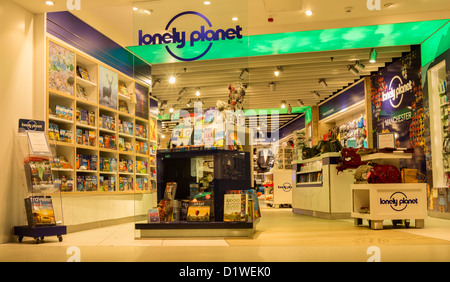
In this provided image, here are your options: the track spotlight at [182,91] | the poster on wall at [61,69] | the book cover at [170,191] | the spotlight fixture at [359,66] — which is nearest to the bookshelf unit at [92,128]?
the poster on wall at [61,69]

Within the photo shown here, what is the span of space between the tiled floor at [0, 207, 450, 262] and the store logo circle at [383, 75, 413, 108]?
427 cm

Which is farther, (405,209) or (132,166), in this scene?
(132,166)

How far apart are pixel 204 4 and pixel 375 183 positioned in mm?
3188

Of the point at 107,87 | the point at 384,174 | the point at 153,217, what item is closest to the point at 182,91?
the point at 153,217

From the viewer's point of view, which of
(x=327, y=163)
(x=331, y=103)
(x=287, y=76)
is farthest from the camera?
(x=331, y=103)

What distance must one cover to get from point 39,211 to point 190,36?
2707 millimetres

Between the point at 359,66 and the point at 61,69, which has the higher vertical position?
the point at 359,66

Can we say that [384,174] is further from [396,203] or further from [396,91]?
[396,91]

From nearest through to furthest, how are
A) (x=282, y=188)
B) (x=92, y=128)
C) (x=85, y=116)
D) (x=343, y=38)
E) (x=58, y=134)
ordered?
(x=58, y=134)
(x=85, y=116)
(x=92, y=128)
(x=343, y=38)
(x=282, y=188)

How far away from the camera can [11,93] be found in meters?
5.46

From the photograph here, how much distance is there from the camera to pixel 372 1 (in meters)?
6.27

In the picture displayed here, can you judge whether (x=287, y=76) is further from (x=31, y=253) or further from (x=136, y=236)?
(x=31, y=253)

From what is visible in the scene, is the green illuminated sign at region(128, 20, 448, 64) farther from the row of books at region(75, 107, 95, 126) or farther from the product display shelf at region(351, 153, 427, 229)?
the product display shelf at region(351, 153, 427, 229)
